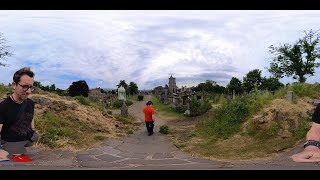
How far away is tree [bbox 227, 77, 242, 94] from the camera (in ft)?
23.4

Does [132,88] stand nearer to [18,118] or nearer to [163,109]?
[18,118]

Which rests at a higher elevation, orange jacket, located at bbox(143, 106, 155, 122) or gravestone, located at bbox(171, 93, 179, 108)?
gravestone, located at bbox(171, 93, 179, 108)

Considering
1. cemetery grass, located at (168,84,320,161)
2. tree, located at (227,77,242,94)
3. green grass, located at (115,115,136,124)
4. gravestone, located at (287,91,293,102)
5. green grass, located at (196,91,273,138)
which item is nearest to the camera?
cemetery grass, located at (168,84,320,161)

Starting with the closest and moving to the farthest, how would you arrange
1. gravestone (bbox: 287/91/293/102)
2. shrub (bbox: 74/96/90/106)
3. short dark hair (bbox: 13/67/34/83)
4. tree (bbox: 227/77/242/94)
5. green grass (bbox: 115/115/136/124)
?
short dark hair (bbox: 13/67/34/83)
tree (bbox: 227/77/242/94)
shrub (bbox: 74/96/90/106)
green grass (bbox: 115/115/136/124)
gravestone (bbox: 287/91/293/102)

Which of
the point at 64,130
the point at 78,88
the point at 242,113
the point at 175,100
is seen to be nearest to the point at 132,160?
the point at 64,130

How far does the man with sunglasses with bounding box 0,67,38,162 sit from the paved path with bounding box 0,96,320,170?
24 centimetres

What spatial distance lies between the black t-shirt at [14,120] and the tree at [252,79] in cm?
385

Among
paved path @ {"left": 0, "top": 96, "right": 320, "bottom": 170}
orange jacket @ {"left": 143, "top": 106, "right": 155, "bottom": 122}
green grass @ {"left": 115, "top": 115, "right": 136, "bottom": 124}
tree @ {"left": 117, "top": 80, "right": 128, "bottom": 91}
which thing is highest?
tree @ {"left": 117, "top": 80, "right": 128, "bottom": 91}

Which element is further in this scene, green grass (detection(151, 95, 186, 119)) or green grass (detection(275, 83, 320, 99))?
green grass (detection(275, 83, 320, 99))

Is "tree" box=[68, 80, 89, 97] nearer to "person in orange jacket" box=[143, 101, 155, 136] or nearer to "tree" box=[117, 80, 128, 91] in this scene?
"tree" box=[117, 80, 128, 91]

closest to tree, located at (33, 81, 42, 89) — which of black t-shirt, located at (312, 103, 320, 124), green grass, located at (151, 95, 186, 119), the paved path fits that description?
the paved path

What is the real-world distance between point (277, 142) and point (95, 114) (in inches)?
148

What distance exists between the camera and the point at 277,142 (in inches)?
292

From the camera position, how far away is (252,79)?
7461mm
